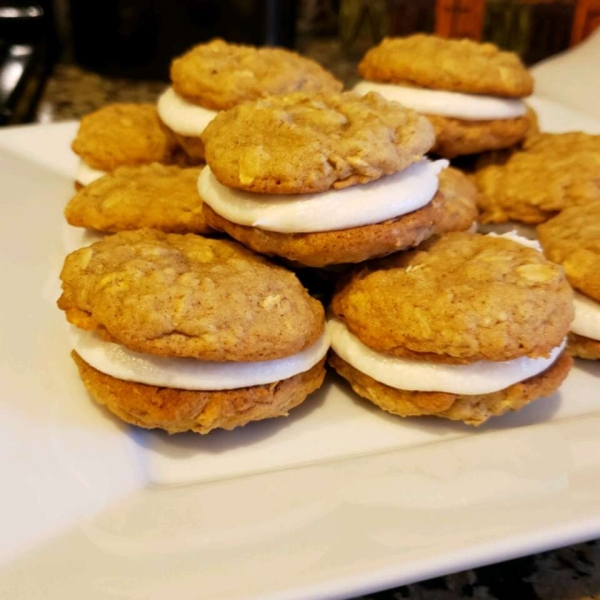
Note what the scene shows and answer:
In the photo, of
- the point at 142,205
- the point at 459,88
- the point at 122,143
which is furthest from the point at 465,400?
the point at 122,143

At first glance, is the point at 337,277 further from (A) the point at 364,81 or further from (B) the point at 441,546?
(A) the point at 364,81

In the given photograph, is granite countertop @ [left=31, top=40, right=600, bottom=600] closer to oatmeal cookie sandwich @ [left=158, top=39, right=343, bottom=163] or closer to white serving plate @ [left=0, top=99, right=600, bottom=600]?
white serving plate @ [left=0, top=99, right=600, bottom=600]

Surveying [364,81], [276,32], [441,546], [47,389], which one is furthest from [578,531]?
[276,32]

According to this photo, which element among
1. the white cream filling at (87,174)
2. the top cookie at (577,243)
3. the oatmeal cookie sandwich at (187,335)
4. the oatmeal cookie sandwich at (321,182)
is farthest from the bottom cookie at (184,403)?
the white cream filling at (87,174)

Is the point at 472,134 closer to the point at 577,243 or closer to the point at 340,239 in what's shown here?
the point at 577,243

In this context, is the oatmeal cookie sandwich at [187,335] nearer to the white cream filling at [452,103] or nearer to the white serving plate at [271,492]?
the white serving plate at [271,492]

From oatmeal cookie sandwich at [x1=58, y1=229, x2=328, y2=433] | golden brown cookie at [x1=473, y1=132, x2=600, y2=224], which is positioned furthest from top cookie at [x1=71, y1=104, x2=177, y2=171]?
golden brown cookie at [x1=473, y1=132, x2=600, y2=224]
